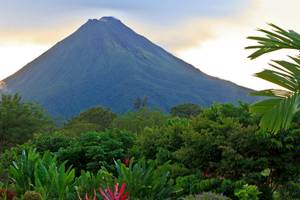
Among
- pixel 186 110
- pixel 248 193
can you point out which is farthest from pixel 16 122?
pixel 186 110

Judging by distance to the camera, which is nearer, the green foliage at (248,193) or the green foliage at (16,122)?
the green foliage at (248,193)

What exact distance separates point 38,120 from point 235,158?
36846 mm

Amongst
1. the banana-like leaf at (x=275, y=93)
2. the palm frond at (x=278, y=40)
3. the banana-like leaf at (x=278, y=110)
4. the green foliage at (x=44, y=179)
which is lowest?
the green foliage at (x=44, y=179)

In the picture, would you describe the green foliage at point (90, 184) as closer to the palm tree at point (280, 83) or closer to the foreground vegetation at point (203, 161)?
the foreground vegetation at point (203, 161)

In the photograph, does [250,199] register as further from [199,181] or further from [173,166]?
[173,166]

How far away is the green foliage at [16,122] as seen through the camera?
43.1 m

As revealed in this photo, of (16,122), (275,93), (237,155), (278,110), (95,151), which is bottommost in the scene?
(16,122)

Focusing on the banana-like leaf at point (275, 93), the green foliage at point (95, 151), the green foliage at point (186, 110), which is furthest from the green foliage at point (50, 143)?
the green foliage at point (186, 110)

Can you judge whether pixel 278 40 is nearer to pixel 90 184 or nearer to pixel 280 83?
pixel 280 83

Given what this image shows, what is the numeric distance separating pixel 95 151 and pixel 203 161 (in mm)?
6991

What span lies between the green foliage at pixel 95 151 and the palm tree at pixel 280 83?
11.4 meters

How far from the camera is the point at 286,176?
12422 mm

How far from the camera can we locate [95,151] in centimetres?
1870

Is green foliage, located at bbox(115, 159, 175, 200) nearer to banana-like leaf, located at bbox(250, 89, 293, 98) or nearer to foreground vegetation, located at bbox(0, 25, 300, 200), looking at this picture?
foreground vegetation, located at bbox(0, 25, 300, 200)
